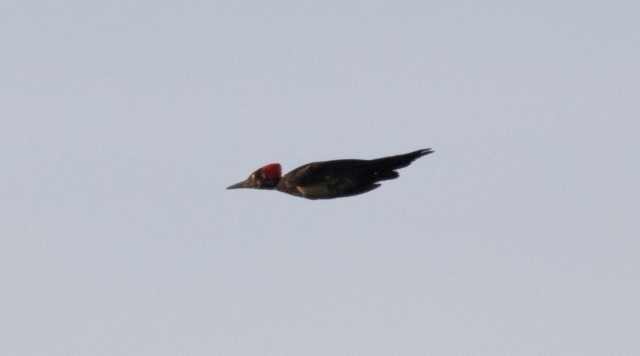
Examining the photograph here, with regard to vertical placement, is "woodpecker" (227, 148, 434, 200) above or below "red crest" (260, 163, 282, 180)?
below

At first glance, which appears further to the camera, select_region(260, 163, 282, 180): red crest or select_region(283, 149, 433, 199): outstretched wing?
select_region(260, 163, 282, 180): red crest

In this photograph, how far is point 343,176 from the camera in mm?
25250

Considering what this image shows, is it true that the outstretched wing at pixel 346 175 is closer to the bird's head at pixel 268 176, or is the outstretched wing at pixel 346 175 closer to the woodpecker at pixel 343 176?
the woodpecker at pixel 343 176

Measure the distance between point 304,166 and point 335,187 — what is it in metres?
0.92

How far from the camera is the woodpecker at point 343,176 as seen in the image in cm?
2489

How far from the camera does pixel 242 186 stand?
27.7 m

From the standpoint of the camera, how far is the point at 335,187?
25.4 metres

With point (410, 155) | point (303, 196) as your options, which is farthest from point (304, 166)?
point (410, 155)

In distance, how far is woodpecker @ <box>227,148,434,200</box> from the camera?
980 inches

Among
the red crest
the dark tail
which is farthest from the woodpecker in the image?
the red crest

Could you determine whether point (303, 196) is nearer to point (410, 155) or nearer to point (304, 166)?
point (304, 166)

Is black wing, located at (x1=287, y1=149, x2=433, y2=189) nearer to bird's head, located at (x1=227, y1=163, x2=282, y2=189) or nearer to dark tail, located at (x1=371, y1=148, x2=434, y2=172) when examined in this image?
dark tail, located at (x1=371, y1=148, x2=434, y2=172)

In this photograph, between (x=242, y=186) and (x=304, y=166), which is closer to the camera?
(x=304, y=166)

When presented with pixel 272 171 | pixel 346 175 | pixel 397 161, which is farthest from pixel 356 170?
pixel 272 171
